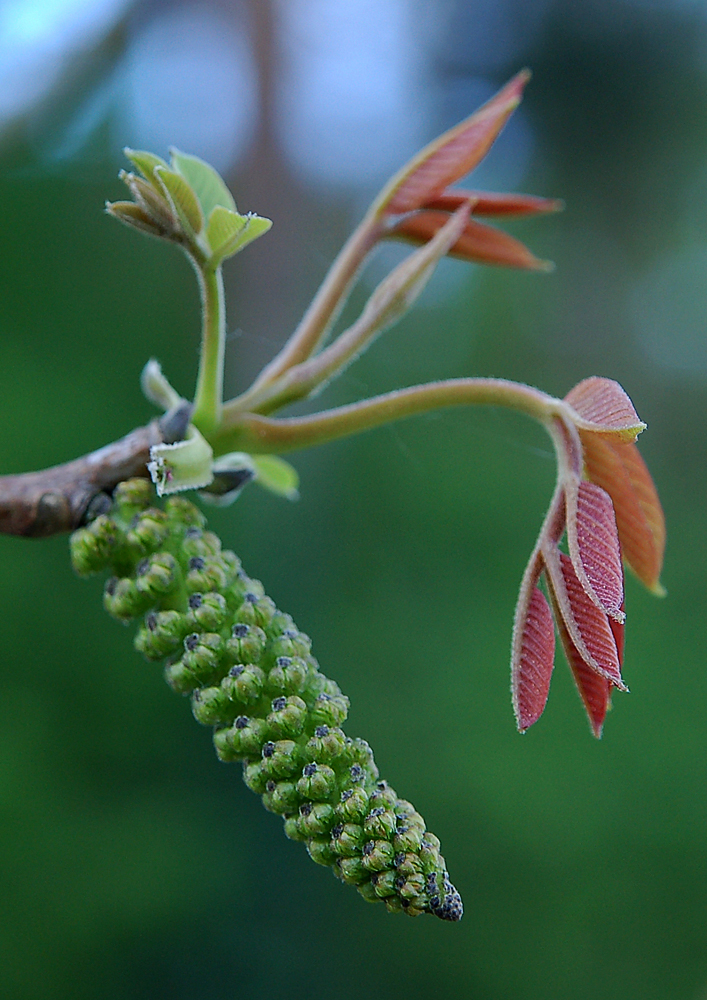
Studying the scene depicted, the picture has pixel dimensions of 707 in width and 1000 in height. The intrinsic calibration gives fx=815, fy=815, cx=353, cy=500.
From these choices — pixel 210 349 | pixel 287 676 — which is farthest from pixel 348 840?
pixel 210 349

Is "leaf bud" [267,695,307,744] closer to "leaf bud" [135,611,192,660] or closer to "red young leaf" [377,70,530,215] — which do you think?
"leaf bud" [135,611,192,660]

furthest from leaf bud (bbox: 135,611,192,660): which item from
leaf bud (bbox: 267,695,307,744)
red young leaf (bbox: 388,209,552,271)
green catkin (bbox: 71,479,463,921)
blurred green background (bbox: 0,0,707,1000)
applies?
A: blurred green background (bbox: 0,0,707,1000)

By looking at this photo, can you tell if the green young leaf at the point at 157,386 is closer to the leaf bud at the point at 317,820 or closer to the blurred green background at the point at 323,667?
the leaf bud at the point at 317,820

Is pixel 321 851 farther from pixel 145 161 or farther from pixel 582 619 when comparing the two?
pixel 145 161

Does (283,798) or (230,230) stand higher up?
(230,230)

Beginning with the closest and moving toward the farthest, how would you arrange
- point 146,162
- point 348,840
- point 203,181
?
point 348,840 < point 146,162 < point 203,181
